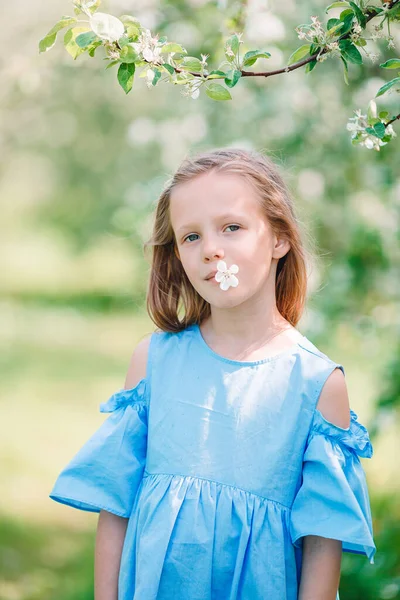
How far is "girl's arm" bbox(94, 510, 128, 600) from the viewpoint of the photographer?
194cm

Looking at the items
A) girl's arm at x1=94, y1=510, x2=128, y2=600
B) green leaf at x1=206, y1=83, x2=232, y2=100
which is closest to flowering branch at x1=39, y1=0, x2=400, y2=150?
green leaf at x1=206, y1=83, x2=232, y2=100

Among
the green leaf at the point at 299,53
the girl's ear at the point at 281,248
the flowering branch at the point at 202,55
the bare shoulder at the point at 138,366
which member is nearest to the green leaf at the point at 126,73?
the flowering branch at the point at 202,55

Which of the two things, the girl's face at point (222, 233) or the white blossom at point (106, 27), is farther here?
the girl's face at point (222, 233)

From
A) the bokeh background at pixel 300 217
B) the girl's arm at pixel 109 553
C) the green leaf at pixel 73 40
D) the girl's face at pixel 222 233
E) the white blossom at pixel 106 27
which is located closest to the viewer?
the white blossom at pixel 106 27

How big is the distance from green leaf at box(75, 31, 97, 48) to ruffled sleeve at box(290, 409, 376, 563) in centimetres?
91

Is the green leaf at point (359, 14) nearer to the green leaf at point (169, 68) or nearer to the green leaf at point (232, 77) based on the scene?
the green leaf at point (232, 77)

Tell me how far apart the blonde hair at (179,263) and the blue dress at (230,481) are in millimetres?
200

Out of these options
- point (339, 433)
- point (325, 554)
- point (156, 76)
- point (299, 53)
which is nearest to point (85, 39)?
point (156, 76)

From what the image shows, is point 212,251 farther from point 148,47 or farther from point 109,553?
point 109,553

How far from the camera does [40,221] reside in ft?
62.8

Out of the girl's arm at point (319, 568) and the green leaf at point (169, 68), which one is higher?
the green leaf at point (169, 68)

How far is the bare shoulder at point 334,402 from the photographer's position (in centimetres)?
179

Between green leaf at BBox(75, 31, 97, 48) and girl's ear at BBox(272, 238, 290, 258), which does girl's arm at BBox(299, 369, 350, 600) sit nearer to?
girl's ear at BBox(272, 238, 290, 258)

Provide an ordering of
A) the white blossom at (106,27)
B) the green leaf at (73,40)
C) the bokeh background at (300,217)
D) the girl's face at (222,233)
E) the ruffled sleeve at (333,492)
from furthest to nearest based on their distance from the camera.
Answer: the bokeh background at (300,217), the girl's face at (222,233), the ruffled sleeve at (333,492), the green leaf at (73,40), the white blossom at (106,27)
